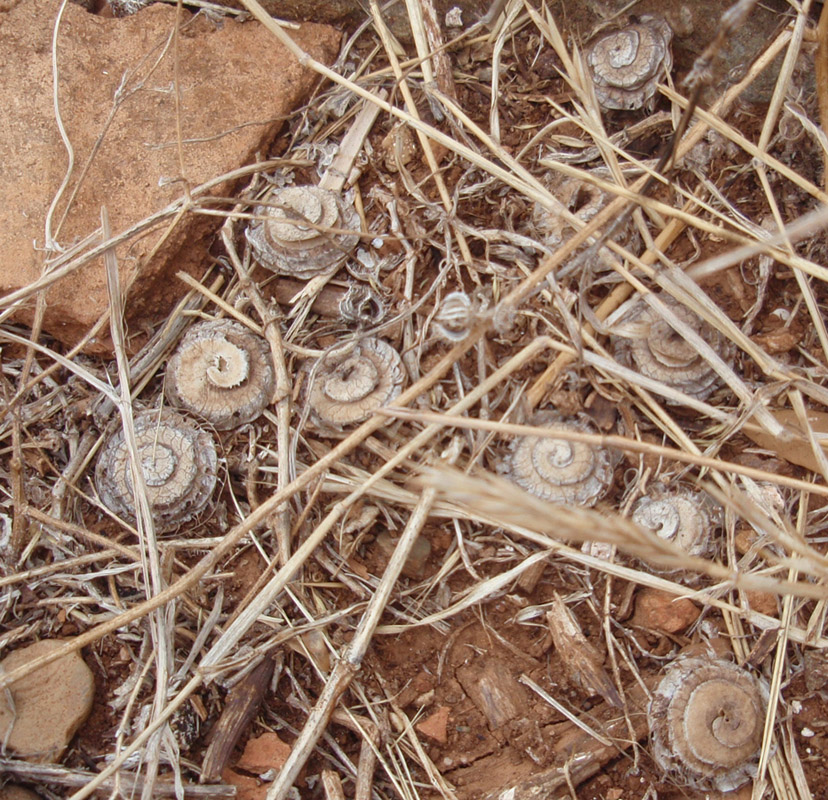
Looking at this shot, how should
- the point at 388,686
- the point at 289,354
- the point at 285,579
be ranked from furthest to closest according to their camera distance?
the point at 289,354 < the point at 388,686 < the point at 285,579

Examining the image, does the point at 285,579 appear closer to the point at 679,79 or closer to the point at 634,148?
the point at 634,148

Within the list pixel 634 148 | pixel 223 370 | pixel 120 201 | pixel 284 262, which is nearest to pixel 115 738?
pixel 223 370

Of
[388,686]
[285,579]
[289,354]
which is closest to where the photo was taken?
[285,579]

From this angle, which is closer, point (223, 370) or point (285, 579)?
point (285, 579)

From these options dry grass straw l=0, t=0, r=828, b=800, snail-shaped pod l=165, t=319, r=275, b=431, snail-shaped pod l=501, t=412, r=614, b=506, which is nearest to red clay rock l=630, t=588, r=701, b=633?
dry grass straw l=0, t=0, r=828, b=800

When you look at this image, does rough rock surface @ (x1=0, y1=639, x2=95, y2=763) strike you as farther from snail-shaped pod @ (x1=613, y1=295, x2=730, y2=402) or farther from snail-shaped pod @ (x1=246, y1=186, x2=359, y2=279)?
snail-shaped pod @ (x1=613, y1=295, x2=730, y2=402)

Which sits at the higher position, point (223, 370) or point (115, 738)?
point (223, 370)
